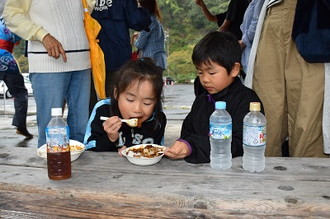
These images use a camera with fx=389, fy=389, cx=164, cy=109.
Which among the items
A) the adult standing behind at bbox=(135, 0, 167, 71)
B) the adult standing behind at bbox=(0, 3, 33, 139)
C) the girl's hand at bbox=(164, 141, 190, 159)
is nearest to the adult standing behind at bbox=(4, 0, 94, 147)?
the girl's hand at bbox=(164, 141, 190, 159)

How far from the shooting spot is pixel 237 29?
12.1 ft

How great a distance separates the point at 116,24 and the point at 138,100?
54.0 inches

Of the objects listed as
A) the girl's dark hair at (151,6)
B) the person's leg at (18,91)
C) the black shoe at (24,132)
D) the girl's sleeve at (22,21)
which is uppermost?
the girl's dark hair at (151,6)

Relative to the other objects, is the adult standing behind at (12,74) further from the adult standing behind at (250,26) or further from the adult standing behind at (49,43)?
→ the adult standing behind at (250,26)

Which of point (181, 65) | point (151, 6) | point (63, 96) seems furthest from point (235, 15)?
point (181, 65)

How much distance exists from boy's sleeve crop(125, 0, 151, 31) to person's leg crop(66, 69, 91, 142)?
0.67 meters

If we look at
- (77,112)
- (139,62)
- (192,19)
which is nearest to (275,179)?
(139,62)

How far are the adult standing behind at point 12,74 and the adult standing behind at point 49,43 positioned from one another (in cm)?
208

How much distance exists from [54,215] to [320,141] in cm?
167

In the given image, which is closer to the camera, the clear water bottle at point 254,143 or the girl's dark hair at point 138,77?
the clear water bottle at point 254,143

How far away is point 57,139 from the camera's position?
1.49 metres

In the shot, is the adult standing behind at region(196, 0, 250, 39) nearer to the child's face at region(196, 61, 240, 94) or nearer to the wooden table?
the child's face at region(196, 61, 240, 94)

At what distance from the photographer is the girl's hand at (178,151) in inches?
64.4

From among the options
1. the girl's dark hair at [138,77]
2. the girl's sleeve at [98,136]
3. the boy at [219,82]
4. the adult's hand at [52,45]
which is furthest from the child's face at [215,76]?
the adult's hand at [52,45]
